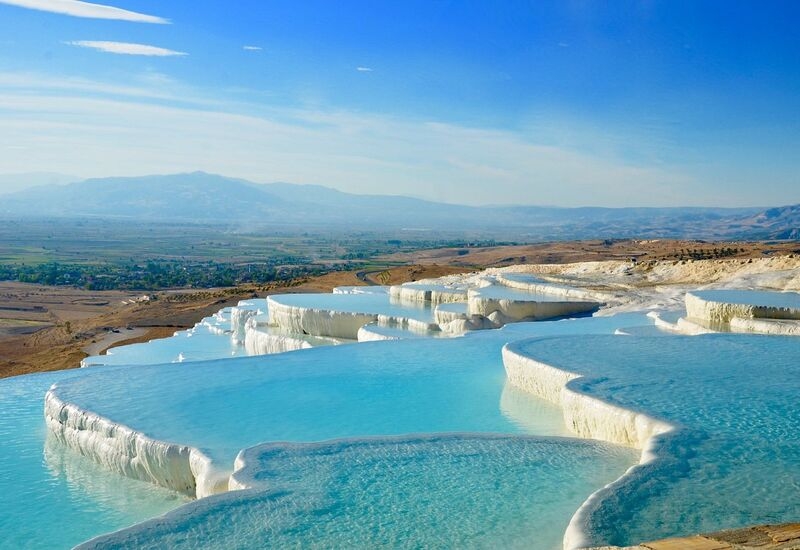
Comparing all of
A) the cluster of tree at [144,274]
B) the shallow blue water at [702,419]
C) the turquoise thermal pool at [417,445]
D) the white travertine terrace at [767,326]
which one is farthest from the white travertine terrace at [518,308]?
the cluster of tree at [144,274]

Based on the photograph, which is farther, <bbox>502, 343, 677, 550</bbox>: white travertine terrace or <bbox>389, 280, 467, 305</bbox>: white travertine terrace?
<bbox>389, 280, 467, 305</bbox>: white travertine terrace

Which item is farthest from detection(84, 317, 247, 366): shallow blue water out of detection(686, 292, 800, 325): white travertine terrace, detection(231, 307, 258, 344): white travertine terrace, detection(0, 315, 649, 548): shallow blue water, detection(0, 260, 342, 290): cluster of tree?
detection(0, 260, 342, 290): cluster of tree

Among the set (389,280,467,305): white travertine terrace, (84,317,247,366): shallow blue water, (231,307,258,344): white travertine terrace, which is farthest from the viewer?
(231,307,258,344): white travertine terrace

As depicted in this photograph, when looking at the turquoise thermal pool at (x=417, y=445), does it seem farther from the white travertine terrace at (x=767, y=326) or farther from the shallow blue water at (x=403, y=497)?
the white travertine terrace at (x=767, y=326)

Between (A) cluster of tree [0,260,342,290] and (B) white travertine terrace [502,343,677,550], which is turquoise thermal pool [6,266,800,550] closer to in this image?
(B) white travertine terrace [502,343,677,550]

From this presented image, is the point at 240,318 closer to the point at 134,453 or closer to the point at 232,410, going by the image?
→ the point at 232,410

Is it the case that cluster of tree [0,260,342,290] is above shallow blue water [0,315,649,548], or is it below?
below
